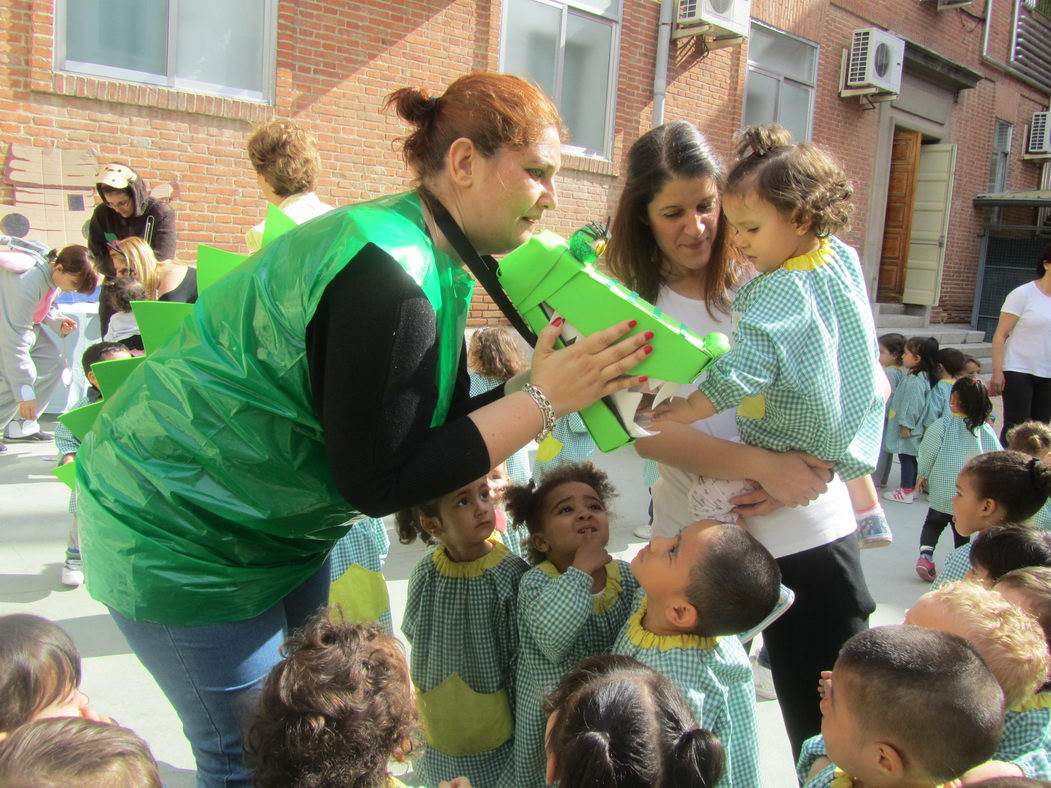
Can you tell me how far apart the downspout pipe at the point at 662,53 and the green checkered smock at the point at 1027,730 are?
28.4ft

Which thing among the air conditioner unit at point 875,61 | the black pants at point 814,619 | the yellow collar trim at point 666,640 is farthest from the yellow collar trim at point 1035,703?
the air conditioner unit at point 875,61

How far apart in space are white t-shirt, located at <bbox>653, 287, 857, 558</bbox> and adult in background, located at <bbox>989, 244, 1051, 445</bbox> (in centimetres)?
461

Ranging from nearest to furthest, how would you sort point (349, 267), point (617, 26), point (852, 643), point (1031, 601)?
point (349, 267), point (852, 643), point (1031, 601), point (617, 26)

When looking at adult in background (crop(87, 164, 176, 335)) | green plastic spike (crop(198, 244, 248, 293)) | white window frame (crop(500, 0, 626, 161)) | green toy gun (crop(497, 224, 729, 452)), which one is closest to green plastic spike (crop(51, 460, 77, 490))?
green plastic spike (crop(198, 244, 248, 293))

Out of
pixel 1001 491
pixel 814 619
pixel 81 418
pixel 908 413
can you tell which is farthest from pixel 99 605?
pixel 908 413

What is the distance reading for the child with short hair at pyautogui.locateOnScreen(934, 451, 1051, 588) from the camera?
9.84 ft

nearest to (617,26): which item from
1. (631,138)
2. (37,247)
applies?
(631,138)

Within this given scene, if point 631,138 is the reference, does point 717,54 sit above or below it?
above

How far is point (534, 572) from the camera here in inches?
83.4

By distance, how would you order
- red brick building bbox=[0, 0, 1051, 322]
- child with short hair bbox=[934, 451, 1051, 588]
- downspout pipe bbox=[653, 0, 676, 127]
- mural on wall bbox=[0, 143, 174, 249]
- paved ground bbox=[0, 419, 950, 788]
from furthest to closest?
downspout pipe bbox=[653, 0, 676, 127], red brick building bbox=[0, 0, 1051, 322], mural on wall bbox=[0, 143, 174, 249], child with short hair bbox=[934, 451, 1051, 588], paved ground bbox=[0, 419, 950, 788]

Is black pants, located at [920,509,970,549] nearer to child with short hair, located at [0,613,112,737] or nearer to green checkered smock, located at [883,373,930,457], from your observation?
green checkered smock, located at [883,373,930,457]

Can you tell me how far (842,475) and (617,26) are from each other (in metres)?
8.65

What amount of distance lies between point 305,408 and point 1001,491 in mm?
2619

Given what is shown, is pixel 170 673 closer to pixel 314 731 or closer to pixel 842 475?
pixel 314 731
